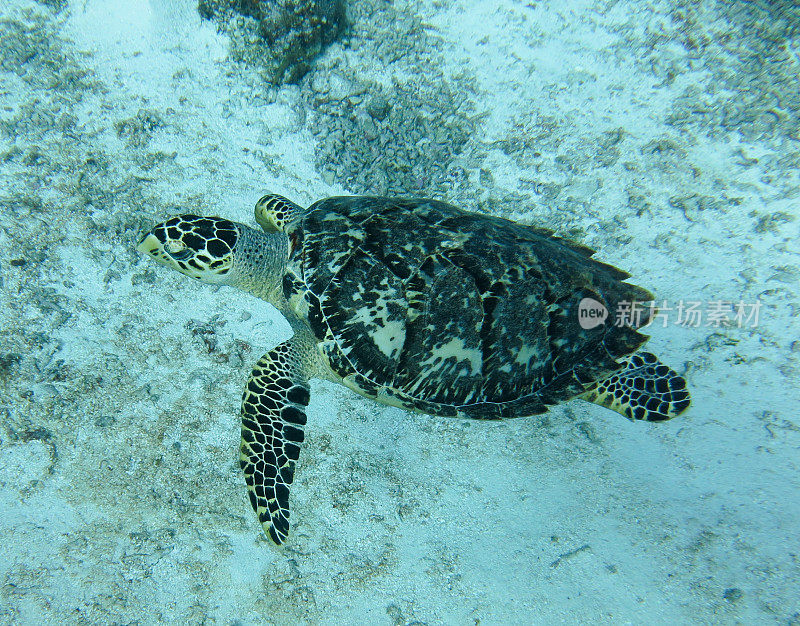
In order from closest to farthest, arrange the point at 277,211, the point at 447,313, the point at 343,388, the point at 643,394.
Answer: the point at 447,313 < the point at 643,394 < the point at 343,388 < the point at 277,211

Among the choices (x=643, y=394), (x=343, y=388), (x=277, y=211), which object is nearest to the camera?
(x=643, y=394)

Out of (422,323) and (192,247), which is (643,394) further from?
(192,247)

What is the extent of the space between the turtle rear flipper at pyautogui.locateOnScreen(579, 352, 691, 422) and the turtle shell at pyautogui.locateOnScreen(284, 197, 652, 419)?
0.14 m

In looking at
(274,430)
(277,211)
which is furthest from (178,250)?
(274,430)

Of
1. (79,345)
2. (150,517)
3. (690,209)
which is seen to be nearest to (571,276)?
(690,209)

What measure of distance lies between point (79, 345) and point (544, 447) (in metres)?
2.73

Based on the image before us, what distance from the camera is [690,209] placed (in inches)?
113

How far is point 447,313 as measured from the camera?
75.1 inches

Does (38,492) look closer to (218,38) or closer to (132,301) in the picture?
(132,301)

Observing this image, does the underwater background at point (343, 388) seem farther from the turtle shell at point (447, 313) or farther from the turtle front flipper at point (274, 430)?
the turtle shell at point (447, 313)

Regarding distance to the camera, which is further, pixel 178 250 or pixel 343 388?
pixel 343 388

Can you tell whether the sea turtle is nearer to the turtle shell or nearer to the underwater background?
the turtle shell

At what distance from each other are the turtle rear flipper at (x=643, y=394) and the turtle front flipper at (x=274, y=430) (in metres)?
1.61

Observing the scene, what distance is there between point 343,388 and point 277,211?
1223 millimetres
